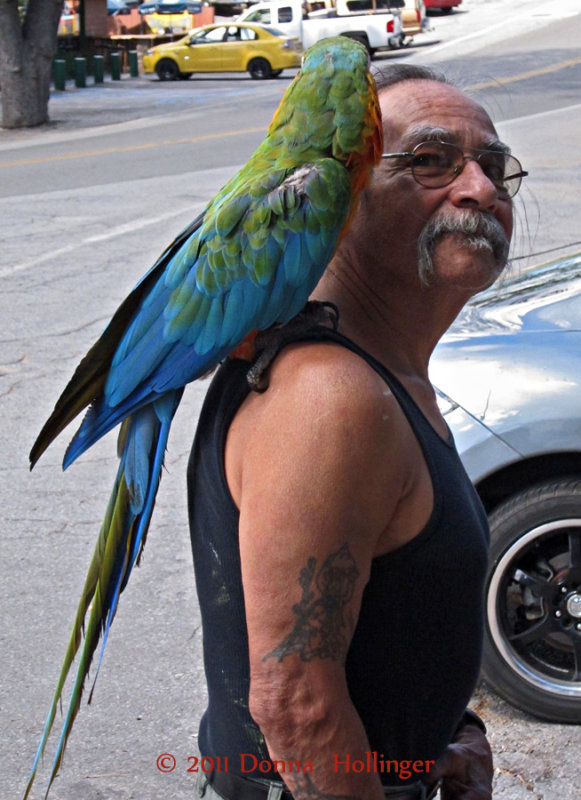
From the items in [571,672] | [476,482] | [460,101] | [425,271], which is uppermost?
[460,101]

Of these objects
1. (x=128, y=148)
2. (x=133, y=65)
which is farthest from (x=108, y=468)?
(x=133, y=65)

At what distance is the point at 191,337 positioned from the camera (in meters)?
1.76

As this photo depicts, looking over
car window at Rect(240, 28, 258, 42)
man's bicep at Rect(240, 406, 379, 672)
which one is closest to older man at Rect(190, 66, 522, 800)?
man's bicep at Rect(240, 406, 379, 672)

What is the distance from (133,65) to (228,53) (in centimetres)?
289

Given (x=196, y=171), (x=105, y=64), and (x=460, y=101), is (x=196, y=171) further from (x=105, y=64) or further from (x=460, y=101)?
(x=105, y=64)

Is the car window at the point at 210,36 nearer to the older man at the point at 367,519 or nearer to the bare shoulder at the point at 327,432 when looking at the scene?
the older man at the point at 367,519

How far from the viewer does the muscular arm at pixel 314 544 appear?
130cm

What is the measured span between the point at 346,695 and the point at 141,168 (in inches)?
514

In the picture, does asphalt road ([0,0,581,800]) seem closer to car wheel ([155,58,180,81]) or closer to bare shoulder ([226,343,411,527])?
bare shoulder ([226,343,411,527])

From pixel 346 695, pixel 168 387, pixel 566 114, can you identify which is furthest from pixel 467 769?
pixel 566 114

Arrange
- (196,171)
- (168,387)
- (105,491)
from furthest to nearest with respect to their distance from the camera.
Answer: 1. (196,171)
2. (105,491)
3. (168,387)

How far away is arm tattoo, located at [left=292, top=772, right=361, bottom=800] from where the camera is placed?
136 cm

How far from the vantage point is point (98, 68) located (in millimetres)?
26734

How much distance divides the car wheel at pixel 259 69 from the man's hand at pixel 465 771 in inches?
1059
